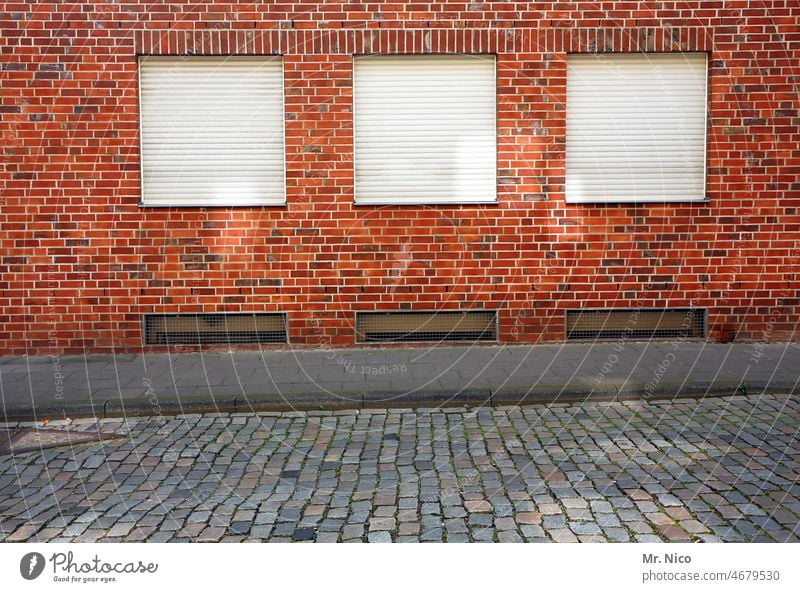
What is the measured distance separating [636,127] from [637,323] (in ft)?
8.64

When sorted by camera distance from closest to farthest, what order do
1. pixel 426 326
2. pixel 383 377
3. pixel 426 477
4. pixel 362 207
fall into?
pixel 426 477 → pixel 383 377 → pixel 362 207 → pixel 426 326

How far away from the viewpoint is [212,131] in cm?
998

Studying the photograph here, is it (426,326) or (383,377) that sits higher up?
(426,326)

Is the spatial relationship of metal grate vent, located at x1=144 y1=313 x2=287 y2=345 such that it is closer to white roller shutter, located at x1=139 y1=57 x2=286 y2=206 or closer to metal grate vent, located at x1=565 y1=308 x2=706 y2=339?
white roller shutter, located at x1=139 y1=57 x2=286 y2=206

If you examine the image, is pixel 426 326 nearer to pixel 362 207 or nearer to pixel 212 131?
pixel 362 207

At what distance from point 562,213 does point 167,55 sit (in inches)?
219

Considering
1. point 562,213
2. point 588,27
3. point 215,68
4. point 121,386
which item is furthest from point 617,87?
point 121,386

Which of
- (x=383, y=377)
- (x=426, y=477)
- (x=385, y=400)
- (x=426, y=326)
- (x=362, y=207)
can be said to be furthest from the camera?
(x=426, y=326)

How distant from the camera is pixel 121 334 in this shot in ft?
32.3

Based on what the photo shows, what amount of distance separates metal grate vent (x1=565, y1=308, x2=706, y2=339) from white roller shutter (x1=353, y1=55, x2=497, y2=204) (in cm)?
206

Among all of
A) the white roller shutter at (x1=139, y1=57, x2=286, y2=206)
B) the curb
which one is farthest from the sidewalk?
the white roller shutter at (x1=139, y1=57, x2=286, y2=206)

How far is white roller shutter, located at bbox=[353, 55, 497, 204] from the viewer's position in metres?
9.87

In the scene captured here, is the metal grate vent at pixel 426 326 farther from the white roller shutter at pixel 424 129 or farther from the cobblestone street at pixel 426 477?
the cobblestone street at pixel 426 477

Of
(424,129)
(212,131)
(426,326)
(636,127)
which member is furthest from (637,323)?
(212,131)
